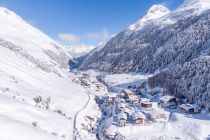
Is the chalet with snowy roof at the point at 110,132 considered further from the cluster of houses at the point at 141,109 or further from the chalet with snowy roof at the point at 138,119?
the chalet with snowy roof at the point at 138,119

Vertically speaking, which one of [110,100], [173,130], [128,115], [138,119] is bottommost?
[173,130]

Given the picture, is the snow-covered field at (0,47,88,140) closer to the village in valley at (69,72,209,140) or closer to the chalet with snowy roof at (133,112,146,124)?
the village in valley at (69,72,209,140)

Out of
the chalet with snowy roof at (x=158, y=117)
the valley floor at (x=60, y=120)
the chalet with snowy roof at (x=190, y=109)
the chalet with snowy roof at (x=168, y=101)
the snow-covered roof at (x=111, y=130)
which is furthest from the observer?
the chalet with snowy roof at (x=168, y=101)

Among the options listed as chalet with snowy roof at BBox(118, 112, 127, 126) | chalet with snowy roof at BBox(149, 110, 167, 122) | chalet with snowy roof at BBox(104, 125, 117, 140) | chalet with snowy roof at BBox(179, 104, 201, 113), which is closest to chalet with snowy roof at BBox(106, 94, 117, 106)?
chalet with snowy roof at BBox(179, 104, 201, 113)

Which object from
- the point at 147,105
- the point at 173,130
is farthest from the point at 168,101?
the point at 173,130

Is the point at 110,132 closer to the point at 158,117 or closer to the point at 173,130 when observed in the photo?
the point at 173,130

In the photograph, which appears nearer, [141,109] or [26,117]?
[26,117]

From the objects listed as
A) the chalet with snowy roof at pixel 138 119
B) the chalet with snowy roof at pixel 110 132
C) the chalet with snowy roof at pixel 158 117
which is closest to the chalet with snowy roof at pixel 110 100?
the chalet with snowy roof at pixel 158 117

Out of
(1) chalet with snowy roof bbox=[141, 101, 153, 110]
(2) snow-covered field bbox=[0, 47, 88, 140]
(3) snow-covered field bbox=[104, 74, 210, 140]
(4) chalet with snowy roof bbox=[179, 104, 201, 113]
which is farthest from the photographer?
(1) chalet with snowy roof bbox=[141, 101, 153, 110]

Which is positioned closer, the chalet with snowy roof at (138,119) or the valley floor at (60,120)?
the valley floor at (60,120)

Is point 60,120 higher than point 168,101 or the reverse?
the reverse
